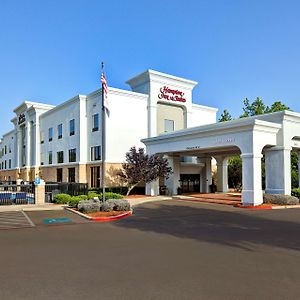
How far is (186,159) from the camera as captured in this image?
121ft

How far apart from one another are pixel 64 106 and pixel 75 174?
8730 millimetres

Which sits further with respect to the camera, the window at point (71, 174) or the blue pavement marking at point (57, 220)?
the window at point (71, 174)

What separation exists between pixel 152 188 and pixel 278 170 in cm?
1192

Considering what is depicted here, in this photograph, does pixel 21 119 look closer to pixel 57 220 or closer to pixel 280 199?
pixel 57 220

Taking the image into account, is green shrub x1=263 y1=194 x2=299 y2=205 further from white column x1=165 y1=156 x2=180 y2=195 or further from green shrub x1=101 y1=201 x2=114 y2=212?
green shrub x1=101 y1=201 x2=114 y2=212

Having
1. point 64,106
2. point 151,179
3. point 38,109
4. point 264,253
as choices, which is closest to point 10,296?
point 264,253

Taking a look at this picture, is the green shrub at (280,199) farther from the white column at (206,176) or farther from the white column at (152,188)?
the white column at (206,176)

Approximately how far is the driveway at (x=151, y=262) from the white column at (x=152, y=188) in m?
17.9

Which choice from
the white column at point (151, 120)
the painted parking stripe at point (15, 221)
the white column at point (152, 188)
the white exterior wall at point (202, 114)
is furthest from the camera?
the white exterior wall at point (202, 114)

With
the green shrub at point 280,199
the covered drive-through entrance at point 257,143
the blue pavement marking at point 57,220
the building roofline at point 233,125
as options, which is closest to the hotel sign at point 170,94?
the covered drive-through entrance at point 257,143

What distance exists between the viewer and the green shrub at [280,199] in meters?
22.0

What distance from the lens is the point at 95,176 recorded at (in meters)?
35.2

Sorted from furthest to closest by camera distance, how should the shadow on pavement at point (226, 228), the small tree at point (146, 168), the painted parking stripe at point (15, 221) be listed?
1. the small tree at point (146, 168)
2. the painted parking stripe at point (15, 221)
3. the shadow on pavement at point (226, 228)

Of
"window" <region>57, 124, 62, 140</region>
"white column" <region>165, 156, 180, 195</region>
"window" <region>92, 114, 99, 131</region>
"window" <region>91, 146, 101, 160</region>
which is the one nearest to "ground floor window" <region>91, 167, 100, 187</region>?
"window" <region>91, 146, 101, 160</region>
